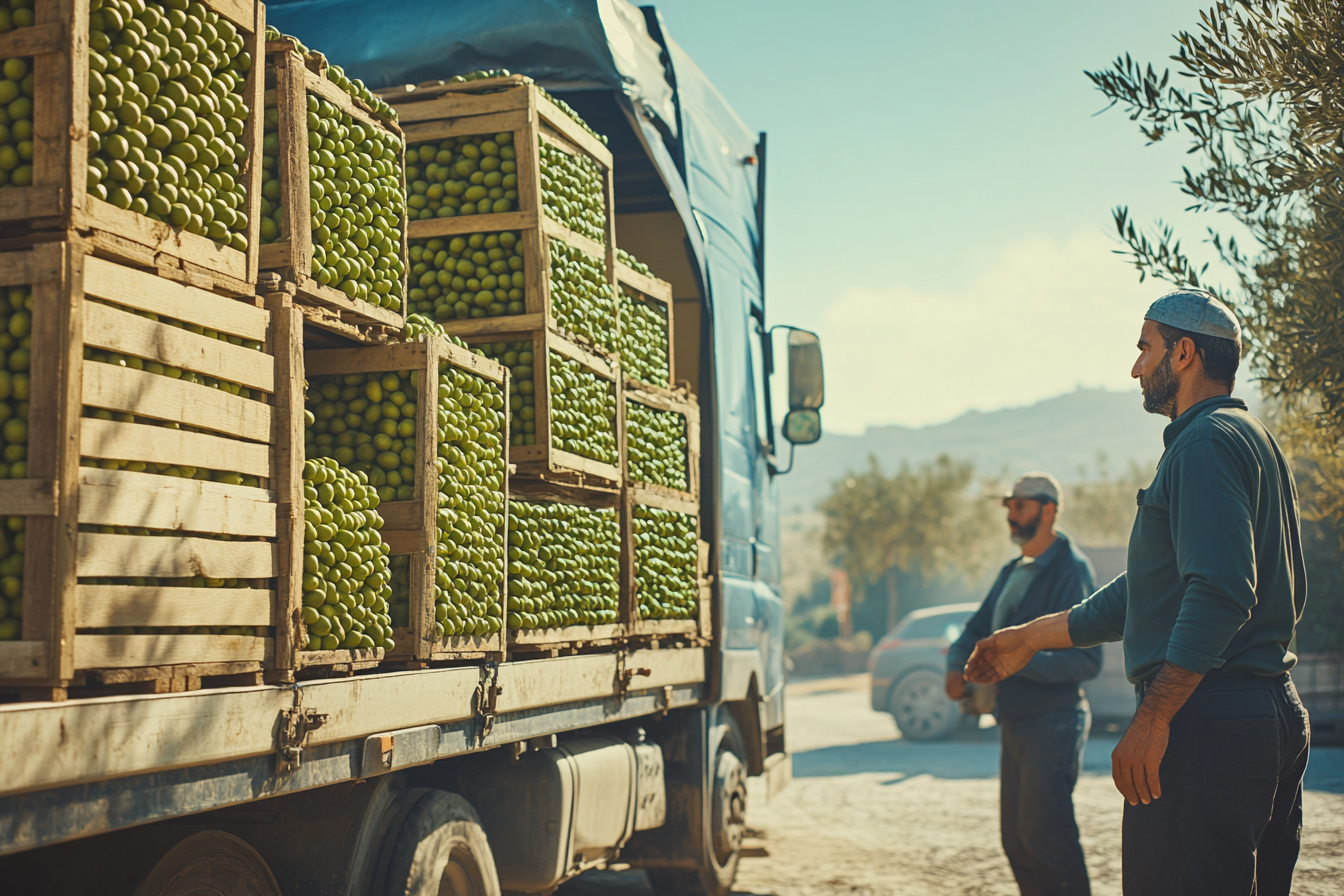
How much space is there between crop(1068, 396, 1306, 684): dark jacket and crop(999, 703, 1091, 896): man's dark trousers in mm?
2444

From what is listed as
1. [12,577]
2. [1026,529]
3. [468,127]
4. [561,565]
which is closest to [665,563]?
[561,565]

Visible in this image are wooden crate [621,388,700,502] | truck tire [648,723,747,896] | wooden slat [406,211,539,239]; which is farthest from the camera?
truck tire [648,723,747,896]

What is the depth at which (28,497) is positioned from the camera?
Answer: 2.30m

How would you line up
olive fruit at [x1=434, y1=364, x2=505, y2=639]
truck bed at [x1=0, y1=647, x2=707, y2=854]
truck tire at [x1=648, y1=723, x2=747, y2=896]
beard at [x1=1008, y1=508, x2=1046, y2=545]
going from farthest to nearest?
truck tire at [x1=648, y1=723, x2=747, y2=896], beard at [x1=1008, y1=508, x2=1046, y2=545], olive fruit at [x1=434, y1=364, x2=505, y2=639], truck bed at [x1=0, y1=647, x2=707, y2=854]

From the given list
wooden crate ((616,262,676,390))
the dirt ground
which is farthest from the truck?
the dirt ground

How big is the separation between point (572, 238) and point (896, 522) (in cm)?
3791

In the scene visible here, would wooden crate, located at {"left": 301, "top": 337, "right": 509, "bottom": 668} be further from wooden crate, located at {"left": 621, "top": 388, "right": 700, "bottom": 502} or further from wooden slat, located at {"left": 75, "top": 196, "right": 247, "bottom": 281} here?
wooden crate, located at {"left": 621, "top": 388, "right": 700, "bottom": 502}

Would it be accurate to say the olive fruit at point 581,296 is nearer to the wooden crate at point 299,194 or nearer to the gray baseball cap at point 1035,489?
the wooden crate at point 299,194

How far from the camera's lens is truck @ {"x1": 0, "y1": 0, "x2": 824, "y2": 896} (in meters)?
2.49

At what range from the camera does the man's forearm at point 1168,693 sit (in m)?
3.21

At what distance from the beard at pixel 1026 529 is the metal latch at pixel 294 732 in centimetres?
452

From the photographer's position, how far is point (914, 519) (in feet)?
138

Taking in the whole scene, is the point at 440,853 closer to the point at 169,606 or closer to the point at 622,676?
the point at 622,676

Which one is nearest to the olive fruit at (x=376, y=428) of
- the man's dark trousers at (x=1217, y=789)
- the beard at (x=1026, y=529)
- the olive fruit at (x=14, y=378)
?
the olive fruit at (x=14, y=378)
